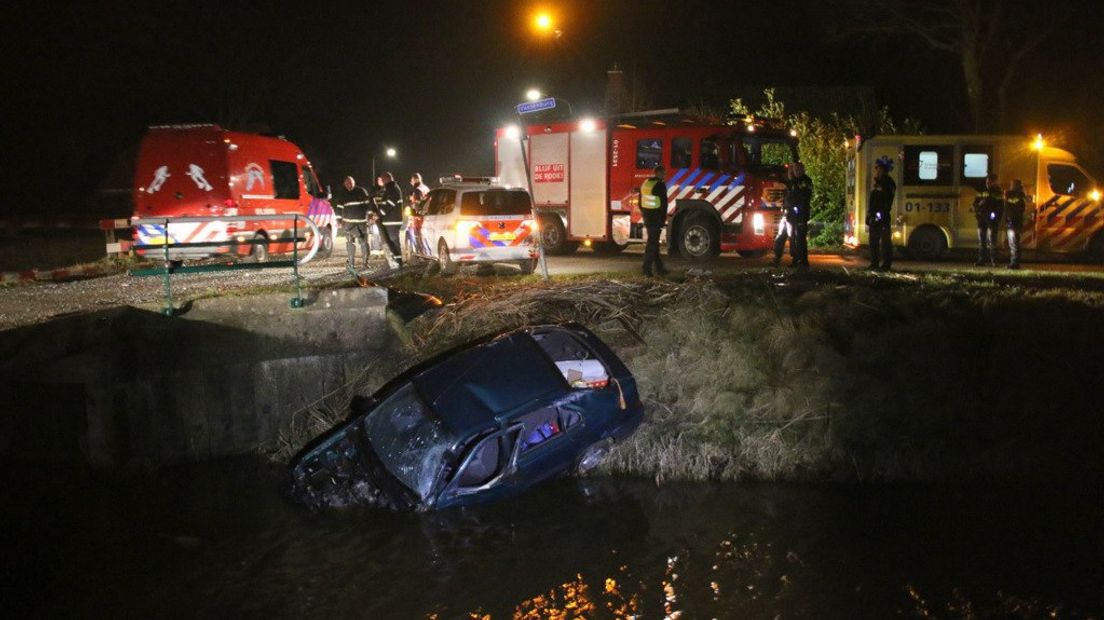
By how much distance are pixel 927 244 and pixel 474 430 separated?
11.9 metres

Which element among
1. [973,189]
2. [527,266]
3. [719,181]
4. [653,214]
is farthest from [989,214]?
[527,266]

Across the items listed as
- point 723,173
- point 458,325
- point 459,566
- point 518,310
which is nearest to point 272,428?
point 458,325

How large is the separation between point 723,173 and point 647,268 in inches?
147

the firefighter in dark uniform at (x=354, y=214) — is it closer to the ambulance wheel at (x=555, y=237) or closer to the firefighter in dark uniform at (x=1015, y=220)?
the ambulance wheel at (x=555, y=237)

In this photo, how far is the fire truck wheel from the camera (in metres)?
15.1

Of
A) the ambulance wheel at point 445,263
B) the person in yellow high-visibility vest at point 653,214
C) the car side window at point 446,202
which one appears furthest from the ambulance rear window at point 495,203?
the person in yellow high-visibility vest at point 653,214

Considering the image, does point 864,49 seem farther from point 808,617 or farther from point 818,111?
point 808,617

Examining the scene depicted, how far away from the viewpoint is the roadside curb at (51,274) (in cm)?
Result: 1146

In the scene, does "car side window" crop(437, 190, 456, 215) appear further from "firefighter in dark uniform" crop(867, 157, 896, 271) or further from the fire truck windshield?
"firefighter in dark uniform" crop(867, 157, 896, 271)

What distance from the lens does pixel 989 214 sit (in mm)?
13922

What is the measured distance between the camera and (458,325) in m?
9.15

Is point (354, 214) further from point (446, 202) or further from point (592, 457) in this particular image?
point (592, 457)

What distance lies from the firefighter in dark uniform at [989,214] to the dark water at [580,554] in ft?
25.6

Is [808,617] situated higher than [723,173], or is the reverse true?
[723,173]
